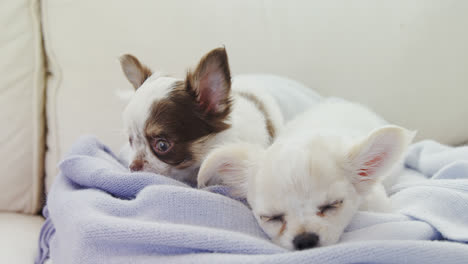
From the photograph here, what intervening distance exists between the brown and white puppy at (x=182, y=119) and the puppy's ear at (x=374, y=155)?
41cm

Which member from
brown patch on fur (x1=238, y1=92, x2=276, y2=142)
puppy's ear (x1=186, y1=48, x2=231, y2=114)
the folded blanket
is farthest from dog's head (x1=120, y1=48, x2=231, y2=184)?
brown patch on fur (x1=238, y1=92, x2=276, y2=142)

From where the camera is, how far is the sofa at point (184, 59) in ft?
4.65

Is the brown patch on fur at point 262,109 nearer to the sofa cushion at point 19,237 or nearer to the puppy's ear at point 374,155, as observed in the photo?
the puppy's ear at point 374,155

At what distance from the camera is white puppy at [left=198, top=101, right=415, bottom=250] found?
834 millimetres

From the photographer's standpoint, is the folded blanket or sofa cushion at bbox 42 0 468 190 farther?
sofa cushion at bbox 42 0 468 190

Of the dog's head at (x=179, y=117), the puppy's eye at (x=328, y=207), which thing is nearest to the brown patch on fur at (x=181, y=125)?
the dog's head at (x=179, y=117)

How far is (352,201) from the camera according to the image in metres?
0.89

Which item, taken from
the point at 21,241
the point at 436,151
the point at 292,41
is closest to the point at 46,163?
the point at 21,241

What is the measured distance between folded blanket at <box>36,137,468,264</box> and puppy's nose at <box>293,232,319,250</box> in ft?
0.15

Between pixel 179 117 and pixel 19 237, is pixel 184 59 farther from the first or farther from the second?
pixel 19 237

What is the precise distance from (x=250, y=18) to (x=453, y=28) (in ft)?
2.84

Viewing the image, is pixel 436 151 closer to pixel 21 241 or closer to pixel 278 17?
pixel 278 17

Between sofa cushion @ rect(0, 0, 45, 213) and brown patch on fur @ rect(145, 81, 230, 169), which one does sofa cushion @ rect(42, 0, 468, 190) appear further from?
brown patch on fur @ rect(145, 81, 230, 169)

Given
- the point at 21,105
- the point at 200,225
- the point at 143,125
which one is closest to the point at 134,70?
the point at 143,125
